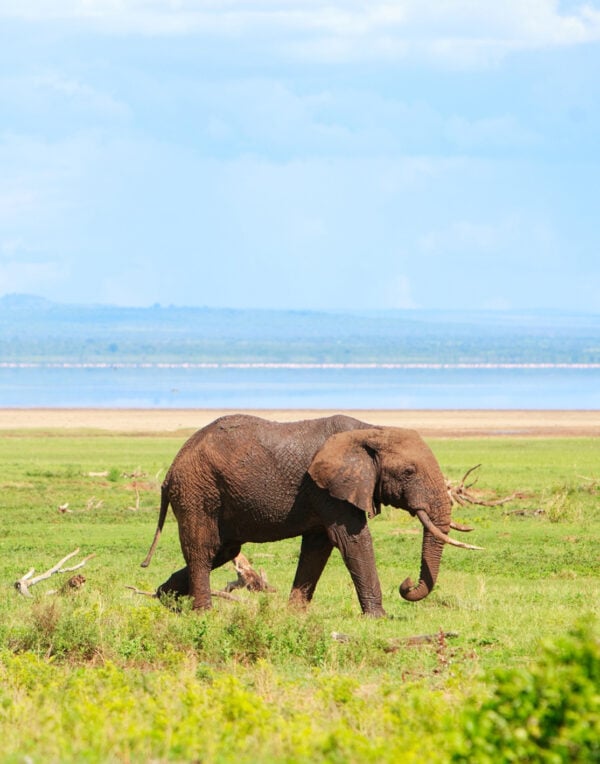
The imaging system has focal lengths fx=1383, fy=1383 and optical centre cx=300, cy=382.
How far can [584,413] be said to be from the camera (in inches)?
2906

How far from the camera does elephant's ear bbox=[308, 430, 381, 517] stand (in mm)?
14773

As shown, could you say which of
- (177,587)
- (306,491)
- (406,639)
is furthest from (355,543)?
(177,587)

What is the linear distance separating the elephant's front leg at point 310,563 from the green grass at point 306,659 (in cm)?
37

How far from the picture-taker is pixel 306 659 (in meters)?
12.8

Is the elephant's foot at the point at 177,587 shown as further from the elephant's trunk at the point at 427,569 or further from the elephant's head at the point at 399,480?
the elephant's trunk at the point at 427,569

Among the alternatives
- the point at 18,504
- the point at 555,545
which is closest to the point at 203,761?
the point at 555,545

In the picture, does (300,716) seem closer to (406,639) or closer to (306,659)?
(306,659)

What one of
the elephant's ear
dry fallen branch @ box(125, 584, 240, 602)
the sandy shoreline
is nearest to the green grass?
dry fallen branch @ box(125, 584, 240, 602)

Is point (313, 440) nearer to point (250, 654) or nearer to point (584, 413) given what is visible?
point (250, 654)

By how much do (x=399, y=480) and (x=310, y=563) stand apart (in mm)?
1501

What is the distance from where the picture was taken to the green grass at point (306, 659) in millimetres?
8102

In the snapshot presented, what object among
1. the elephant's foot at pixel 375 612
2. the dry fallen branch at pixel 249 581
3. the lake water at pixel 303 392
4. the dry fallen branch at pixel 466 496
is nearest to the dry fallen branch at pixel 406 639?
the elephant's foot at pixel 375 612

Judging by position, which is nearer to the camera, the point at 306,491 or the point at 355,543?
the point at 355,543

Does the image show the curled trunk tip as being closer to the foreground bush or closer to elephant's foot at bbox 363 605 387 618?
elephant's foot at bbox 363 605 387 618
